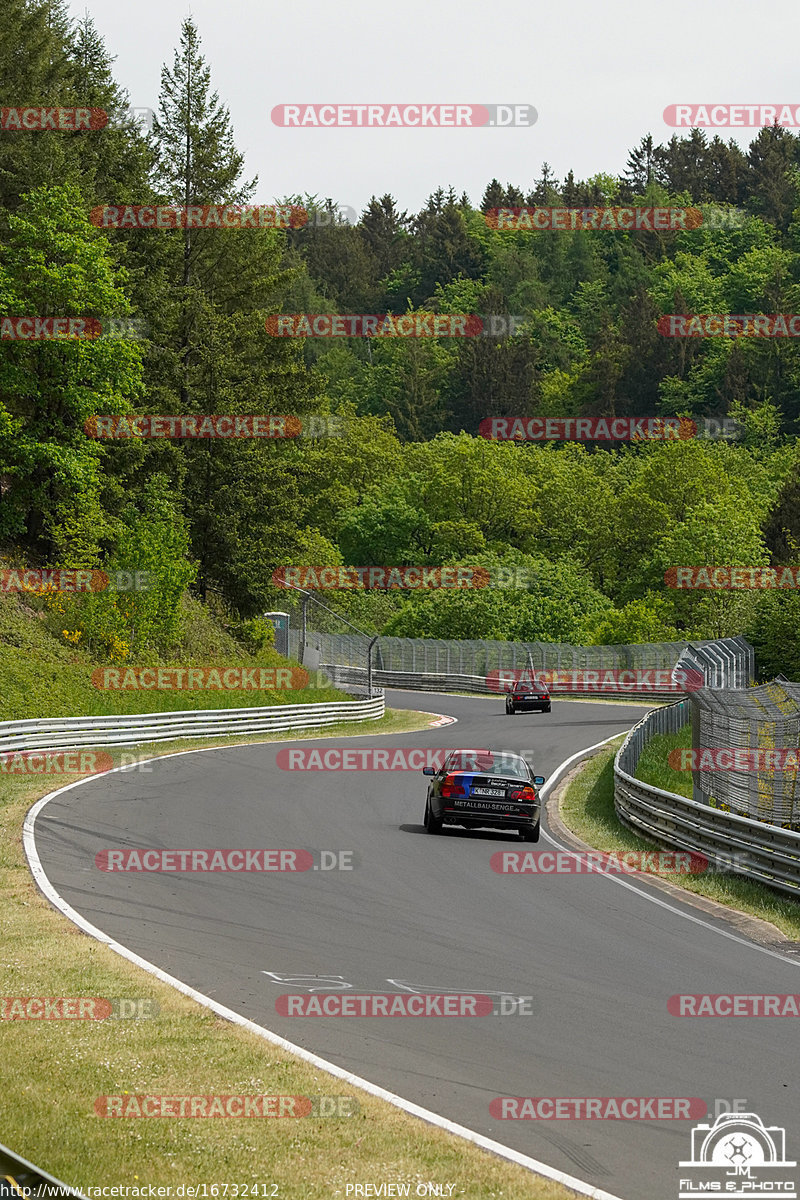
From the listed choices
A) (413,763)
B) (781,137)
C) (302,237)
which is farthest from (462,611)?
(781,137)

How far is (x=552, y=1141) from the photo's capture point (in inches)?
273

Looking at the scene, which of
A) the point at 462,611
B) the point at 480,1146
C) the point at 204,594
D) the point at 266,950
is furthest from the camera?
the point at 462,611

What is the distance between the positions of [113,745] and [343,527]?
263ft

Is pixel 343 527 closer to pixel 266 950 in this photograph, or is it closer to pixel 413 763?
pixel 413 763
